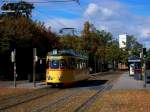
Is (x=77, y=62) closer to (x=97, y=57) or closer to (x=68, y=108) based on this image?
(x=68, y=108)

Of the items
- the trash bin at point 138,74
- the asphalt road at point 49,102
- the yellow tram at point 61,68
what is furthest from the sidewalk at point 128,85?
the asphalt road at point 49,102

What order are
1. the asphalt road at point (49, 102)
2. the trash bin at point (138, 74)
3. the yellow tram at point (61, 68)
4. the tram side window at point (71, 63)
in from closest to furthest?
the asphalt road at point (49, 102) < the yellow tram at point (61, 68) < the tram side window at point (71, 63) < the trash bin at point (138, 74)

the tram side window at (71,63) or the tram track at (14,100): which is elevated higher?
the tram side window at (71,63)

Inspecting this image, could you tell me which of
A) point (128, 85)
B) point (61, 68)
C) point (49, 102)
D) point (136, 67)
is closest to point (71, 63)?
point (61, 68)

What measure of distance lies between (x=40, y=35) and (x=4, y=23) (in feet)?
24.4

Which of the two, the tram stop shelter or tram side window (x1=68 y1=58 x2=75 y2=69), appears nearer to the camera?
tram side window (x1=68 y1=58 x2=75 y2=69)

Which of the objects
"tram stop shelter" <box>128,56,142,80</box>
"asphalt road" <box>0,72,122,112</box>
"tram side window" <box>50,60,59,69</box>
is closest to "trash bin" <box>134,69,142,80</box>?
"tram stop shelter" <box>128,56,142,80</box>

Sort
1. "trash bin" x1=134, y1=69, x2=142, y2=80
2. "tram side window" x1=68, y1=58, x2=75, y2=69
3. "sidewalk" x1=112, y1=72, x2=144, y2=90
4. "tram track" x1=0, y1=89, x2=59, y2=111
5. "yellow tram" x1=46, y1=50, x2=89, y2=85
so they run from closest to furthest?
1. "tram track" x1=0, y1=89, x2=59, y2=111
2. "yellow tram" x1=46, y1=50, x2=89, y2=85
3. "sidewalk" x1=112, y1=72, x2=144, y2=90
4. "tram side window" x1=68, y1=58, x2=75, y2=69
5. "trash bin" x1=134, y1=69, x2=142, y2=80

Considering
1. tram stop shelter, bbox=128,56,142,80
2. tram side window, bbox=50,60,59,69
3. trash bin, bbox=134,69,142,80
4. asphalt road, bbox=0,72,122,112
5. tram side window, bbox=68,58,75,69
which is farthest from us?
tram stop shelter, bbox=128,56,142,80

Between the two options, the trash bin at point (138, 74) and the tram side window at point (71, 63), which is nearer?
the tram side window at point (71, 63)

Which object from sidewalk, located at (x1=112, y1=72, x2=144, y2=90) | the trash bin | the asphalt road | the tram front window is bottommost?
the asphalt road

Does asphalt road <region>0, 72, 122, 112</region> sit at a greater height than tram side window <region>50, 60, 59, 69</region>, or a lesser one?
lesser

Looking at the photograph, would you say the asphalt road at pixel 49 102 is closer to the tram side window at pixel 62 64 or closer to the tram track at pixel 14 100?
the tram track at pixel 14 100

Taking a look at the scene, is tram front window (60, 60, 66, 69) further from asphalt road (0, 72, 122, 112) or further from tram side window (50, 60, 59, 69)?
asphalt road (0, 72, 122, 112)
